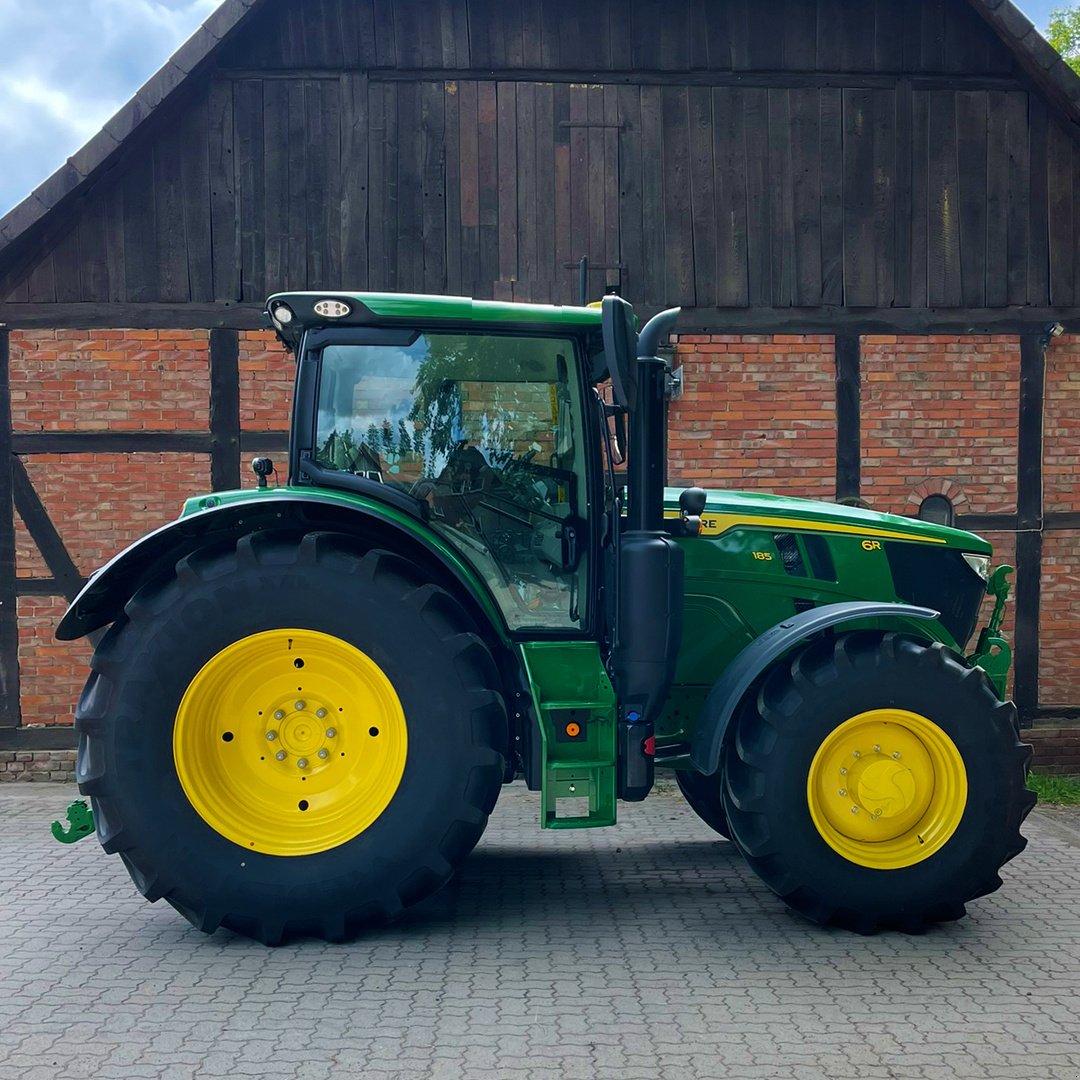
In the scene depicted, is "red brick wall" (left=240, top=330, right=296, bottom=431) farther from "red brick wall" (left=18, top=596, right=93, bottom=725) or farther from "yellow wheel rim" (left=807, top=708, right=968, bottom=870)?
"yellow wheel rim" (left=807, top=708, right=968, bottom=870)

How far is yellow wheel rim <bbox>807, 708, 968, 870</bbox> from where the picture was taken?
14.0ft

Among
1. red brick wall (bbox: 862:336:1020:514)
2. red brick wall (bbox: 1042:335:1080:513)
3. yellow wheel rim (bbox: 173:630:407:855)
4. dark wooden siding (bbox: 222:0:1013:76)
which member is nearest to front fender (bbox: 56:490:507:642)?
yellow wheel rim (bbox: 173:630:407:855)

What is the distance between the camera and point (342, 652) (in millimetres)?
4160

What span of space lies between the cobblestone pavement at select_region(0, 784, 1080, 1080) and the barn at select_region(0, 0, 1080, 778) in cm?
336

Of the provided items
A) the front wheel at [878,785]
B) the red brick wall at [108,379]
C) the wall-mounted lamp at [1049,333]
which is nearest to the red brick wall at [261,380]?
the red brick wall at [108,379]

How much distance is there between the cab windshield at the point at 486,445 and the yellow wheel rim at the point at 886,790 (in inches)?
44.1

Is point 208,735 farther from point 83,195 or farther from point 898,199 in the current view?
point 898,199

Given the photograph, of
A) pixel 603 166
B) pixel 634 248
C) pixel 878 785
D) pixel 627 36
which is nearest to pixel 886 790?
pixel 878 785

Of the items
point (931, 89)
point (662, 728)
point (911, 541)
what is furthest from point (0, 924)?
point (931, 89)

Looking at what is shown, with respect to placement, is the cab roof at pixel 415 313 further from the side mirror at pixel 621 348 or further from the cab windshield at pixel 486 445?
the side mirror at pixel 621 348

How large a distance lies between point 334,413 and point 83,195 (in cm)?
428

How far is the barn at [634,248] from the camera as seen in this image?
7.78 m

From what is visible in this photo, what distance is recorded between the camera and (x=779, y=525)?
16.3 feet

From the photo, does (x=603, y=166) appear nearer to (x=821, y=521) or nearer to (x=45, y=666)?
(x=821, y=521)
